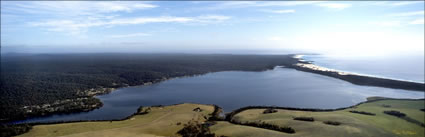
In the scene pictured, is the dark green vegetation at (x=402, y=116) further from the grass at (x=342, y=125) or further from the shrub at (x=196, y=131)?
the shrub at (x=196, y=131)

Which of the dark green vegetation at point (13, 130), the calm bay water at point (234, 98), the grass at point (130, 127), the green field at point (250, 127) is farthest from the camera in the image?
the calm bay water at point (234, 98)

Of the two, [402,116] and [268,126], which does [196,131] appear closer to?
[268,126]

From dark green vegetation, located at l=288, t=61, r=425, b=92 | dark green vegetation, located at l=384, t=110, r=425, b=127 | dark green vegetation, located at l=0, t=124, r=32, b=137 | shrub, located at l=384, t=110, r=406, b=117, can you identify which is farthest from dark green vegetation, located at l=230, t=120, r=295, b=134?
dark green vegetation, located at l=288, t=61, r=425, b=92

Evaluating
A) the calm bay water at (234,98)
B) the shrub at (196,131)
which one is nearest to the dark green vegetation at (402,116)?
the calm bay water at (234,98)

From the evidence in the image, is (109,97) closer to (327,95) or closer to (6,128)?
(6,128)

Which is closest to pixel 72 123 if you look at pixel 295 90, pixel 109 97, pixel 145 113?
pixel 145 113

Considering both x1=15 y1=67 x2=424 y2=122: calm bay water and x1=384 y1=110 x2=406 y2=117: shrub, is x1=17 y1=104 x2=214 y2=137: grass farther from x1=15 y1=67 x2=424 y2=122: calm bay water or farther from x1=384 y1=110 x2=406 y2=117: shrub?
Result: x1=384 y1=110 x2=406 y2=117: shrub

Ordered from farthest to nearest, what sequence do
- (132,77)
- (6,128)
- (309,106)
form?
1. (132,77)
2. (309,106)
3. (6,128)
